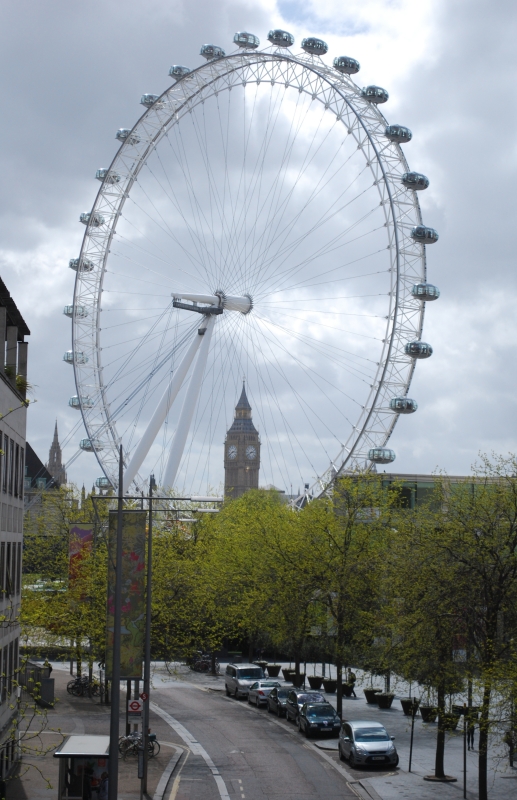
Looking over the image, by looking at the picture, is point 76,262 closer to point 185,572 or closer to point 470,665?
point 185,572

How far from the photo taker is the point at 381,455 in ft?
187

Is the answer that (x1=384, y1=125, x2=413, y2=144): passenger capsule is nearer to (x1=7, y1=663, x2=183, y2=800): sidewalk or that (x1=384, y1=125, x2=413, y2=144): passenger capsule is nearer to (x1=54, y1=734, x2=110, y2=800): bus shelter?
(x1=7, y1=663, x2=183, y2=800): sidewalk

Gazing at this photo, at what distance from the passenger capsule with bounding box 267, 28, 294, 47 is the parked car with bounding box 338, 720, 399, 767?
37555mm

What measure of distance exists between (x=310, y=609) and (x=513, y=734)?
68.5 feet

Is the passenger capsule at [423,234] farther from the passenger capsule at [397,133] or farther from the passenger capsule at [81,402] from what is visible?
the passenger capsule at [81,402]

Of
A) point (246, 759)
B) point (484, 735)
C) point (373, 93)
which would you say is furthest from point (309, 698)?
point (373, 93)

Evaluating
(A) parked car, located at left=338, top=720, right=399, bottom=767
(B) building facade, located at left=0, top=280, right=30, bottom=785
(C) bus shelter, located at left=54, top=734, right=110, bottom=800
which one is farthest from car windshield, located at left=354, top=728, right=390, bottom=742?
(B) building facade, located at left=0, top=280, right=30, bottom=785

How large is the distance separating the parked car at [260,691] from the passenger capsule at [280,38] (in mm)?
33979

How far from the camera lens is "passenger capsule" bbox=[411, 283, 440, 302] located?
184 feet

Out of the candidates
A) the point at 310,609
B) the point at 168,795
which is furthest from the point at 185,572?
the point at 168,795

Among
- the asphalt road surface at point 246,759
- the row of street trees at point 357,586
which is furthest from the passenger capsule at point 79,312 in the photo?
the asphalt road surface at point 246,759

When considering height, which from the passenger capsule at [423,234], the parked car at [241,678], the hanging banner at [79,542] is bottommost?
the parked car at [241,678]

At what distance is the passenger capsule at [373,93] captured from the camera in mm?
57312

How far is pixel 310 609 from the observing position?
47.6m
